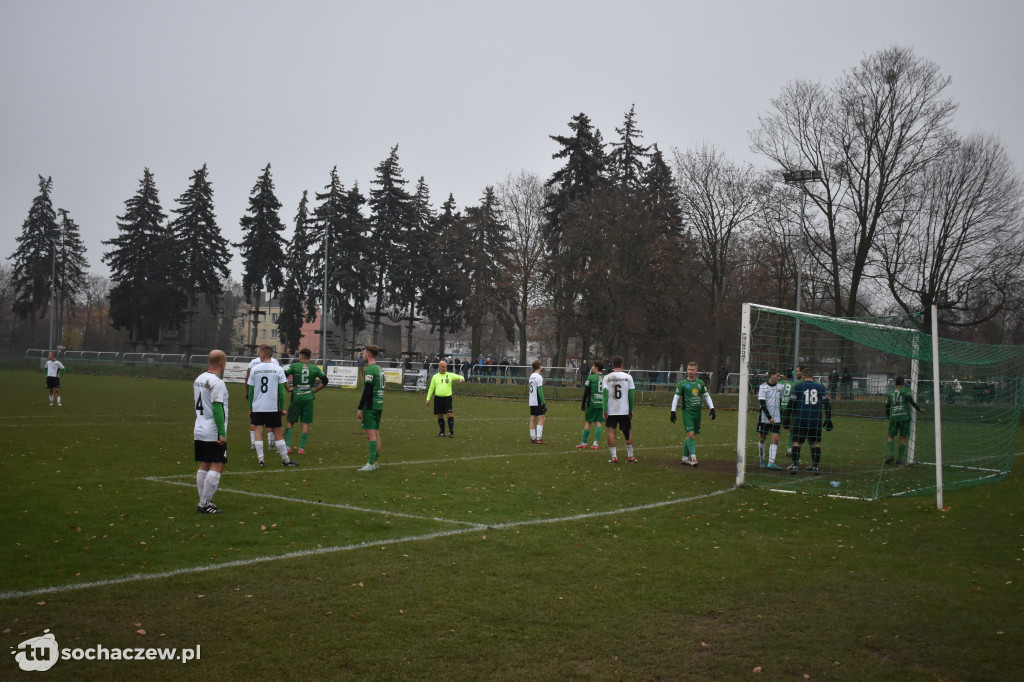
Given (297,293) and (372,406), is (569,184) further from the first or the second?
(372,406)

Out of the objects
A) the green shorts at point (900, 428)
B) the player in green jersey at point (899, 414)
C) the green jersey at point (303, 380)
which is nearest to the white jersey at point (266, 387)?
the green jersey at point (303, 380)

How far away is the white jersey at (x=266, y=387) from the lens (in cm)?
1465

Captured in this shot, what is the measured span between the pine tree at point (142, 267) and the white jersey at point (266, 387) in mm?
58787

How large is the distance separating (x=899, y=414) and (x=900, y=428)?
45 centimetres

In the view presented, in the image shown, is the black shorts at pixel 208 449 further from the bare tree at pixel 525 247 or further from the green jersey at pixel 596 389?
the bare tree at pixel 525 247

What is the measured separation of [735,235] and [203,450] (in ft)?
145

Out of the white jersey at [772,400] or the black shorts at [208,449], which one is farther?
the white jersey at [772,400]

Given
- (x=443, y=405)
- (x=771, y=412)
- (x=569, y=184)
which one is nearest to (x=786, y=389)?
(x=771, y=412)

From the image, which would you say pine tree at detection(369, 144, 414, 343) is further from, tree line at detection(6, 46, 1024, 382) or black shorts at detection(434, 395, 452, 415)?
black shorts at detection(434, 395, 452, 415)

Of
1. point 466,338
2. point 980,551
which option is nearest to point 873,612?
point 980,551

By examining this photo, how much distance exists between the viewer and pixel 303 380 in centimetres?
1627

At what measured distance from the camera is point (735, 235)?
4931cm

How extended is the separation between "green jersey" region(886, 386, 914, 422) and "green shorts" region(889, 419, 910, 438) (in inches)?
5.3

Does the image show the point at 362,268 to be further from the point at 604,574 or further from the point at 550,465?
the point at 604,574
